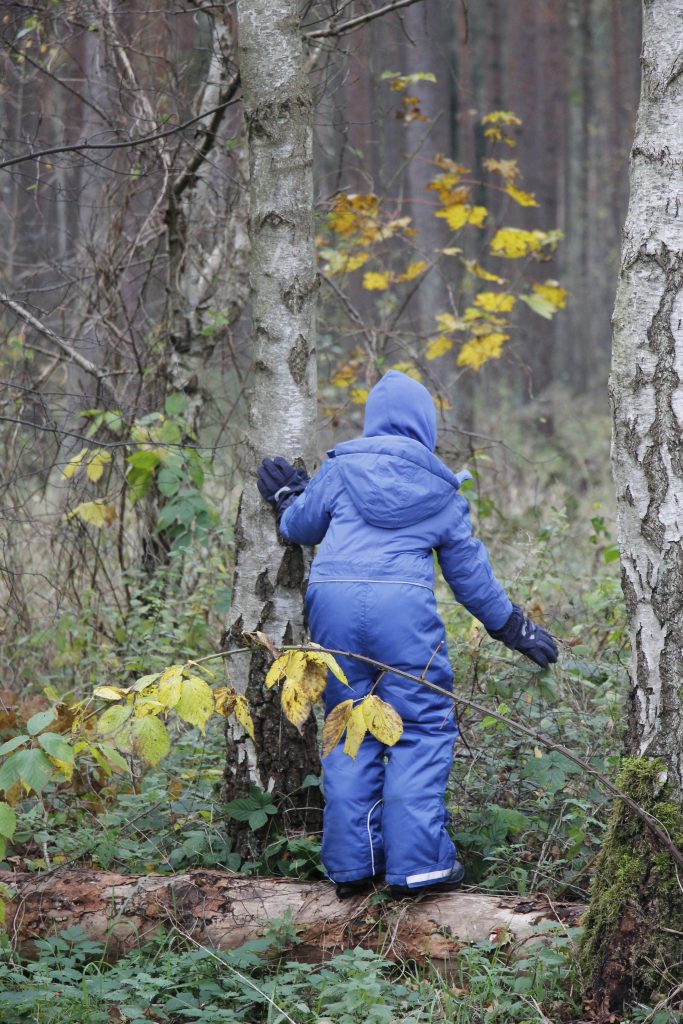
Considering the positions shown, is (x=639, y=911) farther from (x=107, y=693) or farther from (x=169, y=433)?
(x=169, y=433)

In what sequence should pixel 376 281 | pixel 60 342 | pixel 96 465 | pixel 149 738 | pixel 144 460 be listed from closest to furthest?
pixel 149 738 < pixel 96 465 < pixel 144 460 < pixel 60 342 < pixel 376 281

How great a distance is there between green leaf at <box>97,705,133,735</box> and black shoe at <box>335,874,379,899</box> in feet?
4.03

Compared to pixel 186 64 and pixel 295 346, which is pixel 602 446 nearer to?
pixel 186 64

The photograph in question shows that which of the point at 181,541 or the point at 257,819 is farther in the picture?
the point at 181,541

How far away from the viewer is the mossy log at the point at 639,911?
268 cm

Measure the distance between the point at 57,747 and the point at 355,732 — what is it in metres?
0.75

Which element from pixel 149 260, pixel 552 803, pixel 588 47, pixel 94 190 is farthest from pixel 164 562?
pixel 588 47

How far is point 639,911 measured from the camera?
271 centimetres

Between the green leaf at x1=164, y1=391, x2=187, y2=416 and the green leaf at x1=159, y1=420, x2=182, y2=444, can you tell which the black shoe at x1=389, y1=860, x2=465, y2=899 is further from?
the green leaf at x1=164, y1=391, x2=187, y2=416

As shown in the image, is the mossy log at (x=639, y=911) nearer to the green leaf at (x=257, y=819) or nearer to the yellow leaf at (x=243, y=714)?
the yellow leaf at (x=243, y=714)

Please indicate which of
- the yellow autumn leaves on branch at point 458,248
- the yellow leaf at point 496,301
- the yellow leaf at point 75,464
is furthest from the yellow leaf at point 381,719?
the yellow leaf at point 496,301

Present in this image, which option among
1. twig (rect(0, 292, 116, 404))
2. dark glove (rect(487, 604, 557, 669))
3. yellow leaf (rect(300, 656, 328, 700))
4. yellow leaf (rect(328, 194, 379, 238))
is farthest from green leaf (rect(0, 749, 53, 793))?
yellow leaf (rect(328, 194, 379, 238))

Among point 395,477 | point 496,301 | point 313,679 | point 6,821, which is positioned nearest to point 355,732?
point 313,679

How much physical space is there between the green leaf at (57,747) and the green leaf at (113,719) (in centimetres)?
13
